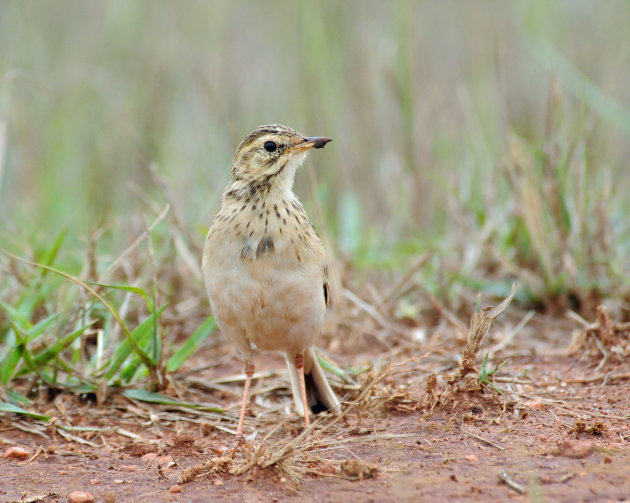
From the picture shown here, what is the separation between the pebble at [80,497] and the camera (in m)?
3.20

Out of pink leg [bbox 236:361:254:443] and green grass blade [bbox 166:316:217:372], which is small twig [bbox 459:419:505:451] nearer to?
pink leg [bbox 236:361:254:443]

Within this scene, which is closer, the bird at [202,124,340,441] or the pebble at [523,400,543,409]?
the pebble at [523,400,543,409]

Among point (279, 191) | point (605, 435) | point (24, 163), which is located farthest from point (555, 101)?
point (24, 163)

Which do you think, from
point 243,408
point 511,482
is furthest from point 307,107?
point 511,482

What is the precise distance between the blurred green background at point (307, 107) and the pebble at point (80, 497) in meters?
3.51

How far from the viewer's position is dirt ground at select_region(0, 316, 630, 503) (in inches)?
122

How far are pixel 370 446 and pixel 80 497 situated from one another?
4.13ft

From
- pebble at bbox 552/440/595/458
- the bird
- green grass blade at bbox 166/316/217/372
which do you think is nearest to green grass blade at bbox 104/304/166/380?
green grass blade at bbox 166/316/217/372

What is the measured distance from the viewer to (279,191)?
4.35 m

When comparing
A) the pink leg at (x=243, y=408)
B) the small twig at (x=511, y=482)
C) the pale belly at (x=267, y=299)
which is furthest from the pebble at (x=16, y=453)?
the small twig at (x=511, y=482)

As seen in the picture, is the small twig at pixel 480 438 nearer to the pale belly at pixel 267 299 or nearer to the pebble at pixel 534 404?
the pebble at pixel 534 404

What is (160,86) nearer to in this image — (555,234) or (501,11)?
(501,11)

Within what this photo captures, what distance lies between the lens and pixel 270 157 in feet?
14.5

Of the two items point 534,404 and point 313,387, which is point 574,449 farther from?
point 313,387
